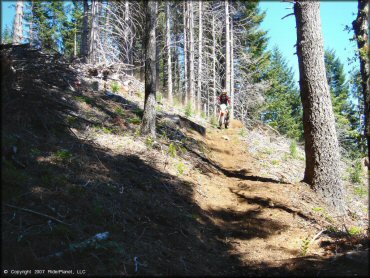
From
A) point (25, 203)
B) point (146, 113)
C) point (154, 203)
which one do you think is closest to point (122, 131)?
point (146, 113)

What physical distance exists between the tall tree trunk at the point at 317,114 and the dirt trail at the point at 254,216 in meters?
0.91

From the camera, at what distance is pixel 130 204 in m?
5.52

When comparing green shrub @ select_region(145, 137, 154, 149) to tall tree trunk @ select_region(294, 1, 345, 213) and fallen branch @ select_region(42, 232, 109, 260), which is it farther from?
fallen branch @ select_region(42, 232, 109, 260)

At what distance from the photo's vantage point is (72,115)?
321 inches

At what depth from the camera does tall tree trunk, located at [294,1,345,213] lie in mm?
7809

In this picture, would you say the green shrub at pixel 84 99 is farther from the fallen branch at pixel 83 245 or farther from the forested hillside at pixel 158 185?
the fallen branch at pixel 83 245

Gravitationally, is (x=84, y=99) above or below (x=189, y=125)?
above

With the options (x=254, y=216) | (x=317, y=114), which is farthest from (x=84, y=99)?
(x=317, y=114)

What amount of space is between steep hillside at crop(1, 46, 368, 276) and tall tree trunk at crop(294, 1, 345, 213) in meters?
0.46

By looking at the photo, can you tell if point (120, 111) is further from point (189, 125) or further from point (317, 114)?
point (317, 114)

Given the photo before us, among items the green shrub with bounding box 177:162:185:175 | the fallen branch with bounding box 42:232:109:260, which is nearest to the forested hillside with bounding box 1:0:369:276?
the fallen branch with bounding box 42:232:109:260

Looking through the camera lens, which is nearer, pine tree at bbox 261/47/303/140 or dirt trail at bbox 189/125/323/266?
dirt trail at bbox 189/125/323/266

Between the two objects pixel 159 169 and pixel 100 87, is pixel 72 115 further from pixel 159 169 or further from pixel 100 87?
pixel 100 87

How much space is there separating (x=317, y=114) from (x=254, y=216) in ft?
9.82
